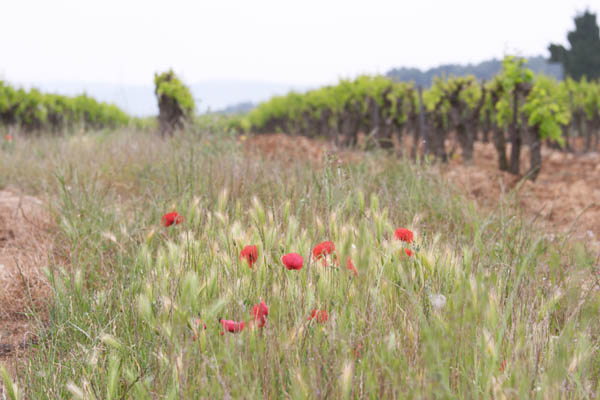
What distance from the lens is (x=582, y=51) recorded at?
3166 centimetres

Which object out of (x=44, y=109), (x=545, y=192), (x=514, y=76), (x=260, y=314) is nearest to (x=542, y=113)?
(x=514, y=76)

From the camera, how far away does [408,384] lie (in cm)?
119

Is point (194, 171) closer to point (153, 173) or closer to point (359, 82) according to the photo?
point (153, 173)

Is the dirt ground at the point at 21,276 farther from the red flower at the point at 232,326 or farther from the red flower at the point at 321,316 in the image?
the red flower at the point at 321,316

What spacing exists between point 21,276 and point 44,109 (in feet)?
48.1

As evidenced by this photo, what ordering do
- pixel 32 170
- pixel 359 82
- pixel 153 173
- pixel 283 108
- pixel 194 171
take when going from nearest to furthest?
pixel 194 171, pixel 153 173, pixel 32 170, pixel 359 82, pixel 283 108

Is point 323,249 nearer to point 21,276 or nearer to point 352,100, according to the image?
point 21,276

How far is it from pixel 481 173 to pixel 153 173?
170 inches

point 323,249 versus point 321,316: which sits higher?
point 323,249

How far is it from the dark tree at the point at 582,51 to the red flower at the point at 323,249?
35209mm

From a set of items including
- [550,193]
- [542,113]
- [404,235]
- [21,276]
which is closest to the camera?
[404,235]

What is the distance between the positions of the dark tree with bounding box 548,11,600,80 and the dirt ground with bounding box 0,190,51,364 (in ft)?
114

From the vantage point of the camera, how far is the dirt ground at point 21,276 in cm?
209

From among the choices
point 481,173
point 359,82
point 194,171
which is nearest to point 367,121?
point 359,82
